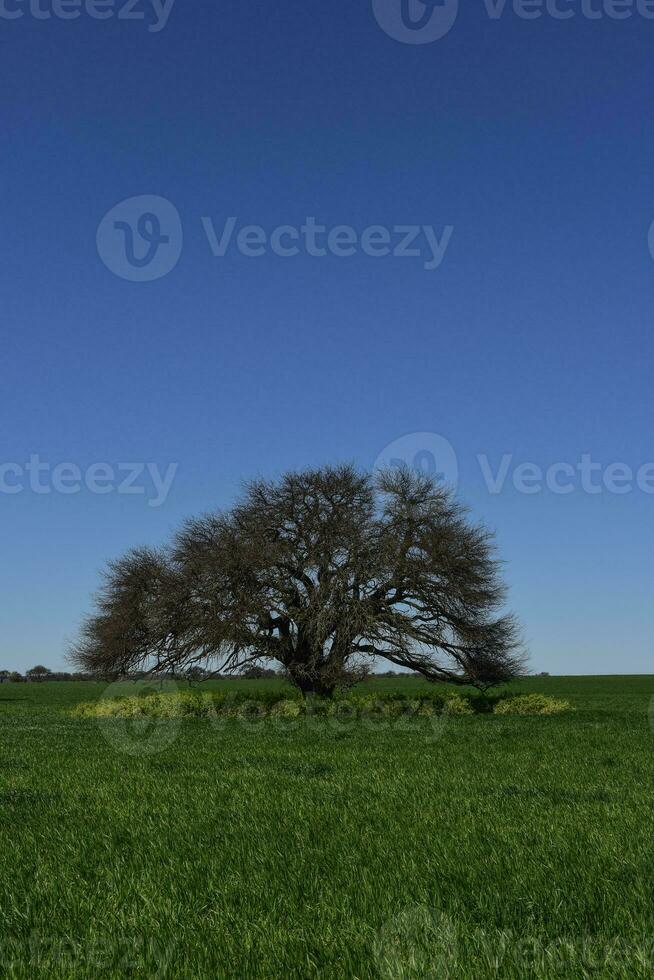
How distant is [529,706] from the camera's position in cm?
3375

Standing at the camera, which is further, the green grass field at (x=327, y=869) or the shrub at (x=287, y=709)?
the shrub at (x=287, y=709)

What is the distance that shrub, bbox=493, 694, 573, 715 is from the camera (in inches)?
1309

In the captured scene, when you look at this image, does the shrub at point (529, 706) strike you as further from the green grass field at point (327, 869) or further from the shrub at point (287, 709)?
the green grass field at point (327, 869)

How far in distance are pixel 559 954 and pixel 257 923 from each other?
193 cm

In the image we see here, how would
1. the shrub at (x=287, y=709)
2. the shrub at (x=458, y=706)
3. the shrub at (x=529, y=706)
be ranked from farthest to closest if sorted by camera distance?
the shrub at (x=529, y=706) < the shrub at (x=458, y=706) < the shrub at (x=287, y=709)

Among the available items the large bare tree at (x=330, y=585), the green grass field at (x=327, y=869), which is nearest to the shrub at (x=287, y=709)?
the large bare tree at (x=330, y=585)

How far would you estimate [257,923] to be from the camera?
19.9 feet

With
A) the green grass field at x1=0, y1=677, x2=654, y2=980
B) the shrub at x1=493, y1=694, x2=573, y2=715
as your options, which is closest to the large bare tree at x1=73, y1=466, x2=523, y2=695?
the shrub at x1=493, y1=694, x2=573, y2=715

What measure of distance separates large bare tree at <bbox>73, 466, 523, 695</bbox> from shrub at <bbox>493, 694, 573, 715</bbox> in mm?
3016

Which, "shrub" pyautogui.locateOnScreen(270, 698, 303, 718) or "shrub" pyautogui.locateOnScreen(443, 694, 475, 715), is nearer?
"shrub" pyautogui.locateOnScreen(270, 698, 303, 718)

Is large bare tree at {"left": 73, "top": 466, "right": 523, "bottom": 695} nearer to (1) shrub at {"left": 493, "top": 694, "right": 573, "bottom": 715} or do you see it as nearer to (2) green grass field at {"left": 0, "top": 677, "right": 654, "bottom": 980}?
(1) shrub at {"left": 493, "top": 694, "right": 573, "bottom": 715}

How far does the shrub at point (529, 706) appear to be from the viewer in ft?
109

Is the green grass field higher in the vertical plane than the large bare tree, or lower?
lower

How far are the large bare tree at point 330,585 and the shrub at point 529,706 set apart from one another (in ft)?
9.90
